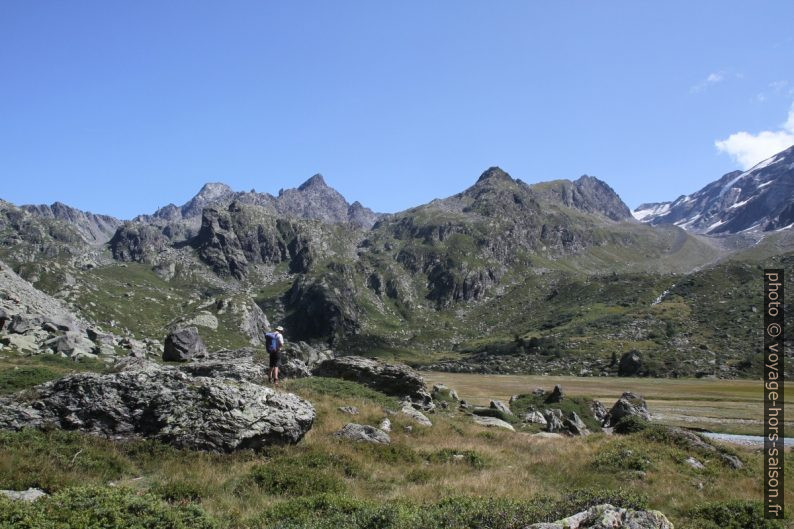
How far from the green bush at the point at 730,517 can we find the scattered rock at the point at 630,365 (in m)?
144

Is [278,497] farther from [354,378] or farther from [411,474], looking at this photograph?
[354,378]

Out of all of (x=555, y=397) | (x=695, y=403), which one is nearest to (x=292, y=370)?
(x=555, y=397)

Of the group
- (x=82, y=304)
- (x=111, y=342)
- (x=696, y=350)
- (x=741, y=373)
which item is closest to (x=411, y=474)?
(x=111, y=342)

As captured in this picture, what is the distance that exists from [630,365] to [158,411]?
152441mm

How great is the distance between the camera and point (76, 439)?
1666 centimetres

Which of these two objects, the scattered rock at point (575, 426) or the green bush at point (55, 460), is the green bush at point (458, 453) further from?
the scattered rock at point (575, 426)

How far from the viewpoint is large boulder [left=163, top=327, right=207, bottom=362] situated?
175ft

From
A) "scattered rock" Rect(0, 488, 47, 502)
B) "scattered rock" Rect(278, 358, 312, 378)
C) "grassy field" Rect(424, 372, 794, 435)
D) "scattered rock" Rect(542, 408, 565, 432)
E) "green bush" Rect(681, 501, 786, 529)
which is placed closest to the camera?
"scattered rock" Rect(0, 488, 47, 502)

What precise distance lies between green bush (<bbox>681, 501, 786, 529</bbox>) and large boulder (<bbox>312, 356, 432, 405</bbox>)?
26209 millimetres

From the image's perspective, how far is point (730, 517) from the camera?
14.7 meters

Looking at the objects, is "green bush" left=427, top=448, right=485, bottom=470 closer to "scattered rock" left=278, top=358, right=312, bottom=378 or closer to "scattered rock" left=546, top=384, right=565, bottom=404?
"scattered rock" left=278, top=358, right=312, bottom=378

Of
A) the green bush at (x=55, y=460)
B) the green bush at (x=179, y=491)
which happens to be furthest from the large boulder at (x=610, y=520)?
the green bush at (x=55, y=460)

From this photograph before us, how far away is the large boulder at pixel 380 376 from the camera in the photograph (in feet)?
133

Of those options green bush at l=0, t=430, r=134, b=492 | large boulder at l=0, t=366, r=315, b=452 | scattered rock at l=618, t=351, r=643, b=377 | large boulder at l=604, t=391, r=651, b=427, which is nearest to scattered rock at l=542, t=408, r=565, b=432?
large boulder at l=604, t=391, r=651, b=427
